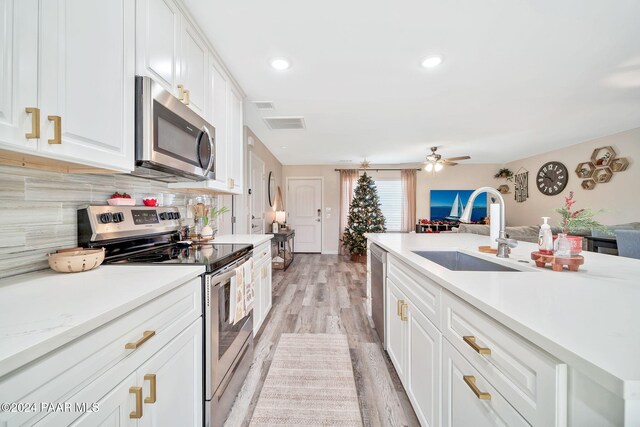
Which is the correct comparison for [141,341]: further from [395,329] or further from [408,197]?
[408,197]

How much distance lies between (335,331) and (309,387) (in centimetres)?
75

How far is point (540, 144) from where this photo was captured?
15.2 feet

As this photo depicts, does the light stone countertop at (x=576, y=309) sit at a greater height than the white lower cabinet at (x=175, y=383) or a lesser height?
greater

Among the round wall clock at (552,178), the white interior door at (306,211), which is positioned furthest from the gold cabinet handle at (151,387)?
the round wall clock at (552,178)

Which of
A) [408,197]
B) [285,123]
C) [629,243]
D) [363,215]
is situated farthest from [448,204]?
[285,123]

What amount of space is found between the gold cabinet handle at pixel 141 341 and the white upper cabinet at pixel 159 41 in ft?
3.83

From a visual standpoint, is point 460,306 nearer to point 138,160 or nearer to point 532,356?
point 532,356

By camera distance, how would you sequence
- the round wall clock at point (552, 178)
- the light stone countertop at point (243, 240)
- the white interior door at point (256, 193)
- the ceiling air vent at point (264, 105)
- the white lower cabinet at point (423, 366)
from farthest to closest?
the round wall clock at point (552, 178), the white interior door at point (256, 193), the ceiling air vent at point (264, 105), the light stone countertop at point (243, 240), the white lower cabinet at point (423, 366)

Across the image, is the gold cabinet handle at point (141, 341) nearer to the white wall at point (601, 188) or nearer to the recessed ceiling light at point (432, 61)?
the recessed ceiling light at point (432, 61)

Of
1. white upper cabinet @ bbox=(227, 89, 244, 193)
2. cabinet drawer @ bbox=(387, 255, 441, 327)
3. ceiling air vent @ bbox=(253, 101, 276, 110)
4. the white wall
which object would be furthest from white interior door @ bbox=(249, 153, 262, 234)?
the white wall

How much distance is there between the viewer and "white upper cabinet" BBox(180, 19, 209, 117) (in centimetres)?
153

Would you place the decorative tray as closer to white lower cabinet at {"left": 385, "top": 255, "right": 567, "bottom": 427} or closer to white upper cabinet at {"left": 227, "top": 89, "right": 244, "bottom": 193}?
white lower cabinet at {"left": 385, "top": 255, "right": 567, "bottom": 427}

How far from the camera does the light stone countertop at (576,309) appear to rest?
42 cm

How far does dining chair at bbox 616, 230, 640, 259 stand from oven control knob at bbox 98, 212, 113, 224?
4.42 metres
